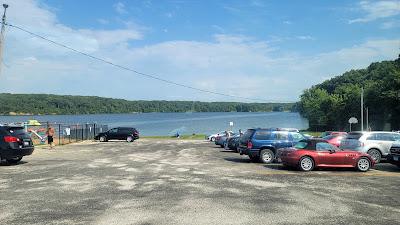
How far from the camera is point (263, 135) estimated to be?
22141mm

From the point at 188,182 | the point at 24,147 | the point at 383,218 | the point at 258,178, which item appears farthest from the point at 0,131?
the point at 383,218

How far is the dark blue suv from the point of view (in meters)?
21.8

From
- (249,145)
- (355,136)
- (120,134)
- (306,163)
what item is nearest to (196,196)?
(306,163)

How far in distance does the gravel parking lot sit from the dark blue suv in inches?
141

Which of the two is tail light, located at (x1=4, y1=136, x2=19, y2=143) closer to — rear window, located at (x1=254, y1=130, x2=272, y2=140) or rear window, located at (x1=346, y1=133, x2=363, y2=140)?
rear window, located at (x1=254, y1=130, x2=272, y2=140)

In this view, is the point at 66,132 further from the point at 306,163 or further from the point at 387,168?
the point at 387,168

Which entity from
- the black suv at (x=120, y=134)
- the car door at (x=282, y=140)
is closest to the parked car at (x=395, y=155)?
the car door at (x=282, y=140)

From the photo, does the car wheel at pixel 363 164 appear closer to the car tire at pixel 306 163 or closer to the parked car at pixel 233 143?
the car tire at pixel 306 163

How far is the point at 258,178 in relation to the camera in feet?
50.1

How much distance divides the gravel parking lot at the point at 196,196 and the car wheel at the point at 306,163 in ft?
2.26

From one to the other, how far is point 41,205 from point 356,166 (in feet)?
40.5

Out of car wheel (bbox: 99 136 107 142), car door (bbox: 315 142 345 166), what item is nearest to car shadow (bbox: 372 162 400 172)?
car door (bbox: 315 142 345 166)

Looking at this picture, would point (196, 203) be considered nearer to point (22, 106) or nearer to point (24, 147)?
point (24, 147)

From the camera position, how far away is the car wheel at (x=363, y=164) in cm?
1798
